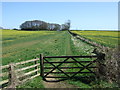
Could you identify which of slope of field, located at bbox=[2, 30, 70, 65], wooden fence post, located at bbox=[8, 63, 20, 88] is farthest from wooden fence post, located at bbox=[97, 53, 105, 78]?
slope of field, located at bbox=[2, 30, 70, 65]

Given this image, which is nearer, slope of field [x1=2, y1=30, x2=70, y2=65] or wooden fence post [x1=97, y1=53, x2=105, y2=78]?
wooden fence post [x1=97, y1=53, x2=105, y2=78]

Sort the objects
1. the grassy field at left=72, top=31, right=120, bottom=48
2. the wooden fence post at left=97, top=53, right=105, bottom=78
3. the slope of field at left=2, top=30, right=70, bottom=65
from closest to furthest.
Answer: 1. the wooden fence post at left=97, top=53, right=105, bottom=78
2. the slope of field at left=2, top=30, right=70, bottom=65
3. the grassy field at left=72, top=31, right=120, bottom=48

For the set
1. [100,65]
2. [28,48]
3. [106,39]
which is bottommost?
[28,48]

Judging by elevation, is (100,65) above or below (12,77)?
above

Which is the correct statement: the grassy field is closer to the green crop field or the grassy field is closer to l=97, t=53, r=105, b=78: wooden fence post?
l=97, t=53, r=105, b=78: wooden fence post

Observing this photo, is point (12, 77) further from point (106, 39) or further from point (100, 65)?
point (106, 39)

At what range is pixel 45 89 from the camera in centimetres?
945

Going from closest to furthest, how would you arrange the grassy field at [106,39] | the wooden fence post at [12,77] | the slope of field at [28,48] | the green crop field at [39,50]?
the wooden fence post at [12,77]
the green crop field at [39,50]
the slope of field at [28,48]
the grassy field at [106,39]

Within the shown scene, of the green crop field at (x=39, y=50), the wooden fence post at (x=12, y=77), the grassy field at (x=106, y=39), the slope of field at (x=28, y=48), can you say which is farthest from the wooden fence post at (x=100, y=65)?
the slope of field at (x=28, y=48)

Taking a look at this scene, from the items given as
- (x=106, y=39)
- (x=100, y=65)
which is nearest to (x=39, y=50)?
(x=100, y=65)

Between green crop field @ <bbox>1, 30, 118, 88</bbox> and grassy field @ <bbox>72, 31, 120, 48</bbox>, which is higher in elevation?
grassy field @ <bbox>72, 31, 120, 48</bbox>

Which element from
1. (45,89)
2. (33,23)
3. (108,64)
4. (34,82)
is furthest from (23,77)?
(33,23)

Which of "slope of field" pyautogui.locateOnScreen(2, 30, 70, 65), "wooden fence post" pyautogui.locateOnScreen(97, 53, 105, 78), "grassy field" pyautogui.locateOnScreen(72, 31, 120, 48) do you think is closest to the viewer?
"wooden fence post" pyautogui.locateOnScreen(97, 53, 105, 78)

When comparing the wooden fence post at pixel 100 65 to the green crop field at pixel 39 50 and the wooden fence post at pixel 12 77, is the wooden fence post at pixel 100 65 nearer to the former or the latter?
the green crop field at pixel 39 50
